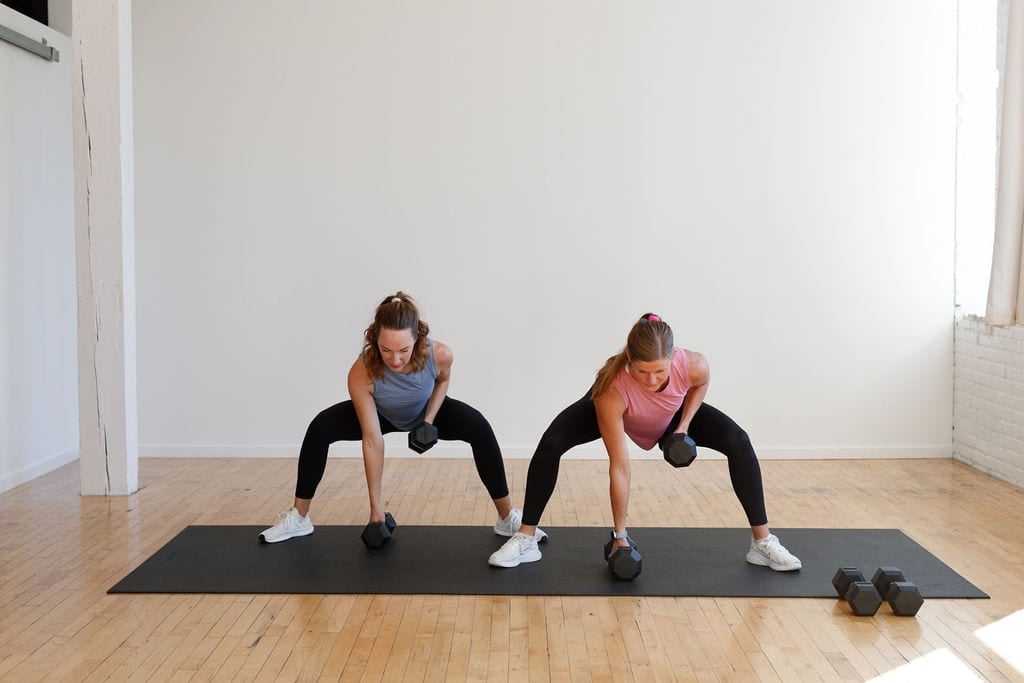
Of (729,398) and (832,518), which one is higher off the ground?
(729,398)

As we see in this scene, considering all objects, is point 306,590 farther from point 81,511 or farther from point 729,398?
point 729,398

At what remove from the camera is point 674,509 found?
14.0ft

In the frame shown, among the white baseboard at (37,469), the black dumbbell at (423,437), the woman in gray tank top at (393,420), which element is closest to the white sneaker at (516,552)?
the woman in gray tank top at (393,420)

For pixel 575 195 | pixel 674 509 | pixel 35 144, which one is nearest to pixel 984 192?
pixel 575 195

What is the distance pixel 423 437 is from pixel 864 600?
1499 mm

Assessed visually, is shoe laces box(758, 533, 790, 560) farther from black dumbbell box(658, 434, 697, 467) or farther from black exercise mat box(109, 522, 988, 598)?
black dumbbell box(658, 434, 697, 467)

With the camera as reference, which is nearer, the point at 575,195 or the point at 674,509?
the point at 674,509

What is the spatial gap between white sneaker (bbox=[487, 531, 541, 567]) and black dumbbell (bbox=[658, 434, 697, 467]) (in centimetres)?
56

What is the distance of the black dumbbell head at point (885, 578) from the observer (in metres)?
3.05

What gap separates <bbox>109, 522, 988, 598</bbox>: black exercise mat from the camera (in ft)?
10.5

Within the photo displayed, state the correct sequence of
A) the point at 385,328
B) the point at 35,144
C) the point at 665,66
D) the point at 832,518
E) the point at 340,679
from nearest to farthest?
the point at 340,679 < the point at 385,328 < the point at 832,518 < the point at 35,144 < the point at 665,66

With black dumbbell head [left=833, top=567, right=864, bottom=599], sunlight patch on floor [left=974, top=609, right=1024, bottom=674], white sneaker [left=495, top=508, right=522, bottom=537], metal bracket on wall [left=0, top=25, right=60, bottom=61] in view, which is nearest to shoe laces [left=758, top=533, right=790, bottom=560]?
black dumbbell head [left=833, top=567, right=864, bottom=599]

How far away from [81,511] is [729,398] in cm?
317

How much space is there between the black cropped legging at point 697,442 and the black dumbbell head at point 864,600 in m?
0.50
